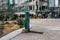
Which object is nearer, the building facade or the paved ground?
the paved ground

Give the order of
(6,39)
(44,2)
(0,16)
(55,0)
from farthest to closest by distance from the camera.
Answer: (55,0), (44,2), (0,16), (6,39)

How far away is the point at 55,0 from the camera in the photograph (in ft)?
114

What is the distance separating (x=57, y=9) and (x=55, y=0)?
14.4ft

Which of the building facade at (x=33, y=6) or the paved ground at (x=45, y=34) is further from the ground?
the building facade at (x=33, y=6)

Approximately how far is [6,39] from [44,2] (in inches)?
873

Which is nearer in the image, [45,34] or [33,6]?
[45,34]

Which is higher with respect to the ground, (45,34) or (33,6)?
(33,6)

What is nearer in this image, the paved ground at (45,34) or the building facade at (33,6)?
the paved ground at (45,34)

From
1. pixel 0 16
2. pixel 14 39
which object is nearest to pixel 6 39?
pixel 14 39

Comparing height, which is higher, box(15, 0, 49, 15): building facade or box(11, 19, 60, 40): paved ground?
box(15, 0, 49, 15): building facade

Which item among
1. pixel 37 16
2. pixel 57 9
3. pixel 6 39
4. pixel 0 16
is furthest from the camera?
pixel 57 9

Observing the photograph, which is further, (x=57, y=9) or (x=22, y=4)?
(x=22, y=4)

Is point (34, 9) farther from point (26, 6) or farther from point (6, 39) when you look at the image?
point (6, 39)

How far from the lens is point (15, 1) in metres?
34.6
